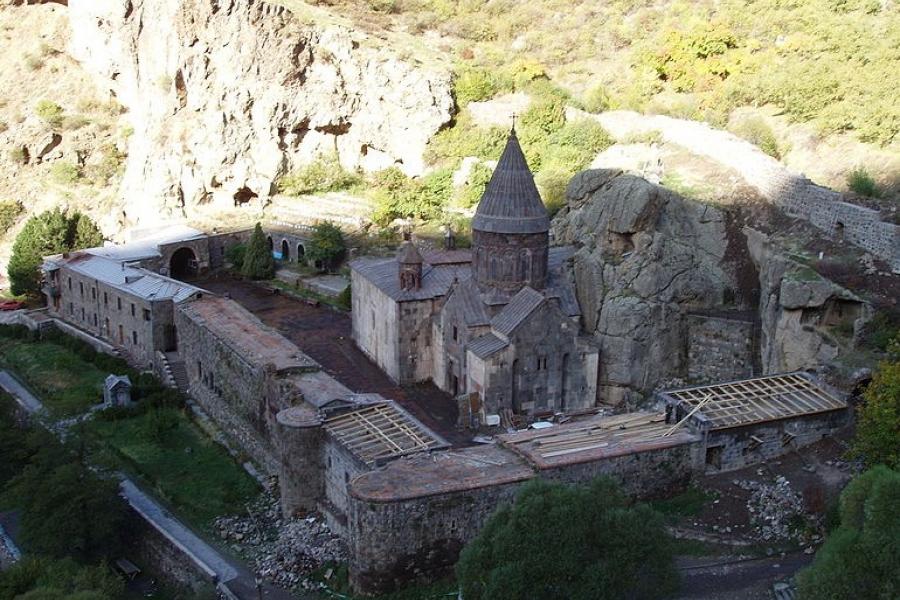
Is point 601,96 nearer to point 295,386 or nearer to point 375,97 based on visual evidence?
point 375,97

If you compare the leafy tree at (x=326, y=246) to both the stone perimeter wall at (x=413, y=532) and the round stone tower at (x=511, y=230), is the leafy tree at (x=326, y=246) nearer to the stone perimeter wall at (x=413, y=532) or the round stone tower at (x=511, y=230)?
the round stone tower at (x=511, y=230)

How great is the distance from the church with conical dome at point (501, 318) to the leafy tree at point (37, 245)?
23551 millimetres

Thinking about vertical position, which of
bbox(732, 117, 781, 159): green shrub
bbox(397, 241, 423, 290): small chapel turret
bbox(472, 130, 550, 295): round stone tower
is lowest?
bbox(397, 241, 423, 290): small chapel turret

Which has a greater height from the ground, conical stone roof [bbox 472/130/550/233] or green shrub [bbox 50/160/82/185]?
conical stone roof [bbox 472/130/550/233]

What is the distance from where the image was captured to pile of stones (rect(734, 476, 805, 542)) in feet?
71.5

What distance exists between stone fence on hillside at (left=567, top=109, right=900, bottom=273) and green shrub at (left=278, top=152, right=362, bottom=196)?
17791 mm

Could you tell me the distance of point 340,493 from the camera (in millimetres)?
24656

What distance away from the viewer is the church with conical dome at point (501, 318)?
94.9 feet

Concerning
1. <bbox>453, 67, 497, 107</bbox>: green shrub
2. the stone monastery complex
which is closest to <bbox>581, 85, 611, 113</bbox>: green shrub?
<bbox>453, 67, 497, 107</bbox>: green shrub

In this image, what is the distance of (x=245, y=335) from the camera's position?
3297 cm

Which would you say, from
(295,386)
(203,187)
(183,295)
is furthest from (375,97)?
(295,386)

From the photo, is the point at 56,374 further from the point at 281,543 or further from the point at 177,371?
the point at 281,543

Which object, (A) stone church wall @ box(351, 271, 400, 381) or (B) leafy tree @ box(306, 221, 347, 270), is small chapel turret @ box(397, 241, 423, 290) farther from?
(B) leafy tree @ box(306, 221, 347, 270)

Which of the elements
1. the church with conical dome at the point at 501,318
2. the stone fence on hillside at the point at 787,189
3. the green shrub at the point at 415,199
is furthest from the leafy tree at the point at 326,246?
the stone fence on hillside at the point at 787,189
